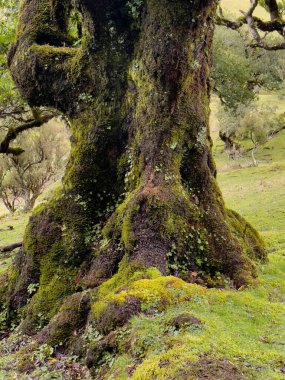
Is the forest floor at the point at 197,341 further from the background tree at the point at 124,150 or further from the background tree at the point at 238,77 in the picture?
the background tree at the point at 238,77

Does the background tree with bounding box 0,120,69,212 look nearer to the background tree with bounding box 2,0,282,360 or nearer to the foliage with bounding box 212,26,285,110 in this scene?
the foliage with bounding box 212,26,285,110

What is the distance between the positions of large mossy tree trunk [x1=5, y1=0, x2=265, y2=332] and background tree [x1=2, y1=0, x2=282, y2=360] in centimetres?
3

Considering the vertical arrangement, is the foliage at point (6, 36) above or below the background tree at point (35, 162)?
above

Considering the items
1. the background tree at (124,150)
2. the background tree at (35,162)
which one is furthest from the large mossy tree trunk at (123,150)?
the background tree at (35,162)

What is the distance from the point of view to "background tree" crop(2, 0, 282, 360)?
930 cm

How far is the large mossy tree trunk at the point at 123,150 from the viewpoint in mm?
9305

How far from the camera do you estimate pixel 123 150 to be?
35.1 feet

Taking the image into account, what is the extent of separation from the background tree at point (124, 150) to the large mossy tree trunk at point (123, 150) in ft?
0.08

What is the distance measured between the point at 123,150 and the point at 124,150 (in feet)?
0.12

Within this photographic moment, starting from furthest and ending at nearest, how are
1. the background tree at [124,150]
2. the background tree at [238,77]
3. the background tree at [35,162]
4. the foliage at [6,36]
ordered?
the background tree at [35,162]
the background tree at [238,77]
the foliage at [6,36]
the background tree at [124,150]

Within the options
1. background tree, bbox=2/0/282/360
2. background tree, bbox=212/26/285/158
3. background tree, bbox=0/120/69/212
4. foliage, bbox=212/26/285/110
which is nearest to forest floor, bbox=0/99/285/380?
background tree, bbox=2/0/282/360

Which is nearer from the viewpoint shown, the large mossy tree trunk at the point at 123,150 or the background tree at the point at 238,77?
the large mossy tree trunk at the point at 123,150

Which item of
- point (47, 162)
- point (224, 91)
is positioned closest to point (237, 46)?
point (224, 91)

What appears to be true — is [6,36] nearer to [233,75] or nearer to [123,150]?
[123,150]
